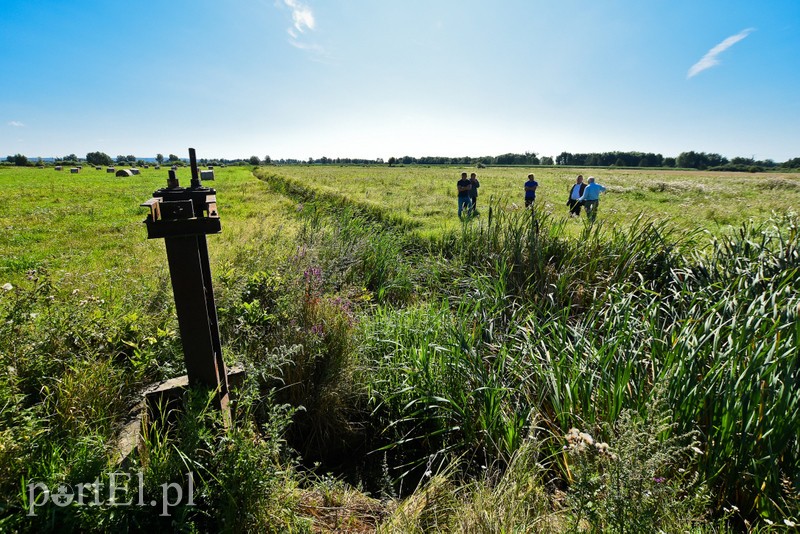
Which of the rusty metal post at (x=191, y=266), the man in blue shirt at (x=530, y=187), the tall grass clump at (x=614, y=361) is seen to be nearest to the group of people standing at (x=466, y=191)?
the man in blue shirt at (x=530, y=187)

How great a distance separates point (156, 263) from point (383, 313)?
4180 millimetres

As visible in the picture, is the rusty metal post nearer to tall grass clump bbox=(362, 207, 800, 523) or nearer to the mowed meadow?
the mowed meadow

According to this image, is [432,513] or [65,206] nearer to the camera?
[432,513]

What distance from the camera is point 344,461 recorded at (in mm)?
3199

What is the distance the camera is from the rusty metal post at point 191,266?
1898 millimetres

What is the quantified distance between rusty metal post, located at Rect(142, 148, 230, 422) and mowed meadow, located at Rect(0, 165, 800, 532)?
21cm

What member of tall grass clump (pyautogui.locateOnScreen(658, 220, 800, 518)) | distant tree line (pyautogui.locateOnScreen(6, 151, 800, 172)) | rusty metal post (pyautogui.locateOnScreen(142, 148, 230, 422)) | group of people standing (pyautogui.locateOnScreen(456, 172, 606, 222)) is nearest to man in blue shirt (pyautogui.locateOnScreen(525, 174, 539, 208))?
group of people standing (pyautogui.locateOnScreen(456, 172, 606, 222))

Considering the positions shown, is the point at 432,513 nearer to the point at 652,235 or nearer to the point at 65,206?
the point at 652,235

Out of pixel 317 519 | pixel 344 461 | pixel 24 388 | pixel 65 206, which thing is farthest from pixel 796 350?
pixel 65 206

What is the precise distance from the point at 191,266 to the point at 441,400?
2125 mm

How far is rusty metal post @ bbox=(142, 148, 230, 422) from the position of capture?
1.90 metres

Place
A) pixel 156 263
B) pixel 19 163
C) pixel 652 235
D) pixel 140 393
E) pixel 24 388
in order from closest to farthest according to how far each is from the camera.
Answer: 1. pixel 24 388
2. pixel 140 393
3. pixel 652 235
4. pixel 156 263
5. pixel 19 163

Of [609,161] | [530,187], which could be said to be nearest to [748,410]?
[530,187]

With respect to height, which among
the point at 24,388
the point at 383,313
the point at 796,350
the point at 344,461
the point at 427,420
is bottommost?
the point at 344,461
